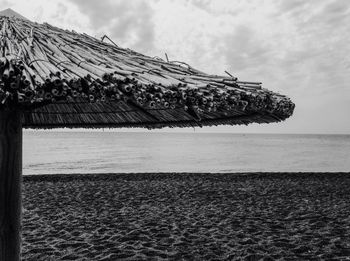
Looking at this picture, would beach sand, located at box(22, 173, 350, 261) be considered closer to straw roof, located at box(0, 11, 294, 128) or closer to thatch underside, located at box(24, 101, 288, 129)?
thatch underside, located at box(24, 101, 288, 129)

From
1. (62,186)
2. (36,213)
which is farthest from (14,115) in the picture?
(62,186)

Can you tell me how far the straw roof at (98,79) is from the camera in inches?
71.5

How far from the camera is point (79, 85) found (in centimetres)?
189

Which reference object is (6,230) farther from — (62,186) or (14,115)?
(62,186)

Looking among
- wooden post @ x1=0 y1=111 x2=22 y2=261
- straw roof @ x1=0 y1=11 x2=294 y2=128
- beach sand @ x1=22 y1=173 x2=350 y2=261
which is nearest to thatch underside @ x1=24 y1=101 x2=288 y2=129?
straw roof @ x1=0 y1=11 x2=294 y2=128

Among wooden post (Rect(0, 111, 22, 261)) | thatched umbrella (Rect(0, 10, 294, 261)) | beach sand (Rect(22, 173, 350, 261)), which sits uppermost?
thatched umbrella (Rect(0, 10, 294, 261))

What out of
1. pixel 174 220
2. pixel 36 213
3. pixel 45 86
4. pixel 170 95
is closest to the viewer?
pixel 45 86

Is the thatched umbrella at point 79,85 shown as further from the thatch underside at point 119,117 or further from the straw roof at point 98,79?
the thatch underside at point 119,117

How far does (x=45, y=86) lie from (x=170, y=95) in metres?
0.63

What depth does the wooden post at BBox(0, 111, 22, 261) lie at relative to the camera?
2.71 metres

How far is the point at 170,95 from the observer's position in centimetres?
200

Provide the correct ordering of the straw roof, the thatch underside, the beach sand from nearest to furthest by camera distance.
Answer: the straw roof
the thatch underside
the beach sand

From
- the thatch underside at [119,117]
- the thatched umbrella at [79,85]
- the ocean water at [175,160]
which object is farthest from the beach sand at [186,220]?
the ocean water at [175,160]

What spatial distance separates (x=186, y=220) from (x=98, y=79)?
22.4 feet
